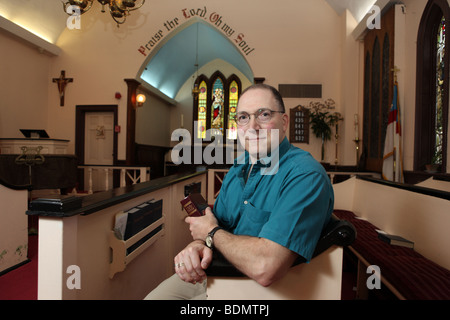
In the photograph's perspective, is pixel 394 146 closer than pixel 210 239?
No

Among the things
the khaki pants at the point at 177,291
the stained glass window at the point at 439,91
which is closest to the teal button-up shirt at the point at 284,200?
the khaki pants at the point at 177,291

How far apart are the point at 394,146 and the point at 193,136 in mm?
7638

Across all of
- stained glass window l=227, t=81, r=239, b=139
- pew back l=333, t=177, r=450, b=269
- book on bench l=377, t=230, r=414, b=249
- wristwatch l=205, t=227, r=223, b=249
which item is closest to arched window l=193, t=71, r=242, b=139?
stained glass window l=227, t=81, r=239, b=139

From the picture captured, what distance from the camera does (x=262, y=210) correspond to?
1130mm

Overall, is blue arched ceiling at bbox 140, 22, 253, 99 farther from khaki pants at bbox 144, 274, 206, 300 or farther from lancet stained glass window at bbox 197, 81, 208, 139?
khaki pants at bbox 144, 274, 206, 300

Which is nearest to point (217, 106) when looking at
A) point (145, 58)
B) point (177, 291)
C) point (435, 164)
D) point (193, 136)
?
point (193, 136)

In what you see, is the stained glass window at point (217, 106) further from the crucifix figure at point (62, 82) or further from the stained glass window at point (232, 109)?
the crucifix figure at point (62, 82)

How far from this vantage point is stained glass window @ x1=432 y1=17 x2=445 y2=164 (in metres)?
3.52

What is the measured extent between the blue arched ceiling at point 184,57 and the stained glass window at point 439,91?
4.84 m

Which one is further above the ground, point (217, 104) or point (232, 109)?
point (217, 104)

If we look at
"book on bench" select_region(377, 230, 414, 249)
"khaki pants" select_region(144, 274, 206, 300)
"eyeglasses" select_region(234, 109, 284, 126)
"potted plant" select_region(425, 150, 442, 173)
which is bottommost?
"khaki pants" select_region(144, 274, 206, 300)

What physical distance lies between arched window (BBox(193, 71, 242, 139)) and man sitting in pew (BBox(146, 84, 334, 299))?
9624mm

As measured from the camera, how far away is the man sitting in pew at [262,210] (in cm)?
94

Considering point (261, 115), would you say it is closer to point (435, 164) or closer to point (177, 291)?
point (177, 291)
